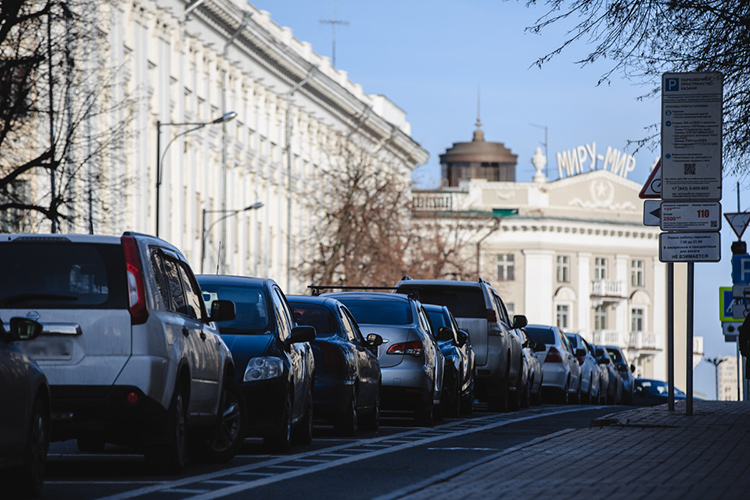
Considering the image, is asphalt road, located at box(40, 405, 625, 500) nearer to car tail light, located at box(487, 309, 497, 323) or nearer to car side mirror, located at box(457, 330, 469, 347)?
car side mirror, located at box(457, 330, 469, 347)

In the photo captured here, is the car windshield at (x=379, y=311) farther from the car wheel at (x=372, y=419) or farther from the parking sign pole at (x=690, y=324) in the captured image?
the parking sign pole at (x=690, y=324)

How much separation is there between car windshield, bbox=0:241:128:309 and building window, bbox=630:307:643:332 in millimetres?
112487

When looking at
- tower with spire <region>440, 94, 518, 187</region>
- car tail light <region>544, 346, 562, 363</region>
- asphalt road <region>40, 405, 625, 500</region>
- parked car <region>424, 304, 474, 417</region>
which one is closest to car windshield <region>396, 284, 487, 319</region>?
parked car <region>424, 304, 474, 417</region>

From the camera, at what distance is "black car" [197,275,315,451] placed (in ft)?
48.7

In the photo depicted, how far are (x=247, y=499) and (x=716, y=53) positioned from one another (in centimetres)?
945

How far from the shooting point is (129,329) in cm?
1180

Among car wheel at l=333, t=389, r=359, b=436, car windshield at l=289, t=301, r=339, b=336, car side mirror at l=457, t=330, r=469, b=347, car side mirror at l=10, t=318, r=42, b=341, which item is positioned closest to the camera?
car side mirror at l=10, t=318, r=42, b=341

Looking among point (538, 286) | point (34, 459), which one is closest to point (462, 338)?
point (34, 459)

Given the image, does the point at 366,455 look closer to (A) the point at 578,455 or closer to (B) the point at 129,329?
(A) the point at 578,455

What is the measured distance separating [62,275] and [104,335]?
565 millimetres

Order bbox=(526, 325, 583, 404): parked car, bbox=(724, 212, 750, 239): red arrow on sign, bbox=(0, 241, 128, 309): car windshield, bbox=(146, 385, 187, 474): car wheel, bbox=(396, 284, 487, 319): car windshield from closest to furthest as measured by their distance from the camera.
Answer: bbox=(0, 241, 128, 309): car windshield → bbox=(146, 385, 187, 474): car wheel → bbox=(396, 284, 487, 319): car windshield → bbox=(724, 212, 750, 239): red arrow on sign → bbox=(526, 325, 583, 404): parked car

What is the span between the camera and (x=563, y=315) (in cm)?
12006

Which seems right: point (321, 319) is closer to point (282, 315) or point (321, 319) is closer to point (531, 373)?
point (282, 315)

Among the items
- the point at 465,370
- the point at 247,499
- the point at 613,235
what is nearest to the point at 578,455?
the point at 247,499
